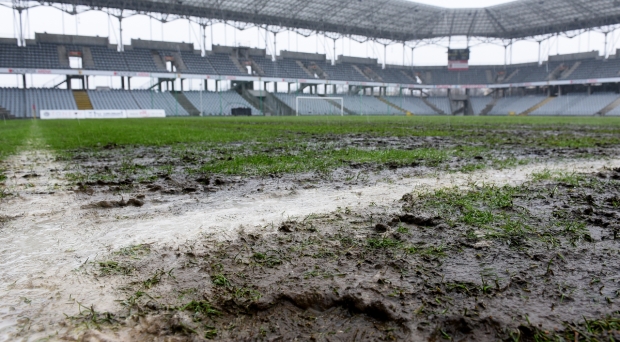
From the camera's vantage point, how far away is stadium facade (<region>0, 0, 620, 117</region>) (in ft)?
135

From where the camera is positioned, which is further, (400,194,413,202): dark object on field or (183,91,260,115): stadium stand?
(183,91,260,115): stadium stand

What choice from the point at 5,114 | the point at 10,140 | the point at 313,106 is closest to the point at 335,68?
the point at 313,106

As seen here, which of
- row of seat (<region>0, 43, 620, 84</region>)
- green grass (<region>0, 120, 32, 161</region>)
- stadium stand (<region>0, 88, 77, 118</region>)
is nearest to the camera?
green grass (<region>0, 120, 32, 161</region>)

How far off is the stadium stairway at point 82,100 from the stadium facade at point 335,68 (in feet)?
0.49

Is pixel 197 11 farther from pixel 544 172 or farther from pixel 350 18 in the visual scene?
pixel 544 172

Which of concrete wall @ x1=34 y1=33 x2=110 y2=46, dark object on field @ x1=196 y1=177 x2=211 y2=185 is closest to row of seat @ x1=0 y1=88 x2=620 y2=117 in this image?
concrete wall @ x1=34 y1=33 x2=110 y2=46

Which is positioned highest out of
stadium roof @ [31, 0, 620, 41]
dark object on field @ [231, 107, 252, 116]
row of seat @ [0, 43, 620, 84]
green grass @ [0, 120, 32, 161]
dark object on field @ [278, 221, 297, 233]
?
A: stadium roof @ [31, 0, 620, 41]

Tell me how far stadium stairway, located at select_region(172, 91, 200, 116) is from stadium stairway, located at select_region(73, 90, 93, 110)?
8177 millimetres

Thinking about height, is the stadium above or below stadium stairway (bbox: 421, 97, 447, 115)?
below

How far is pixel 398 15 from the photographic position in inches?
2042

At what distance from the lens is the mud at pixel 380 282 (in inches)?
53.9

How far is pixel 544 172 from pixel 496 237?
276 cm

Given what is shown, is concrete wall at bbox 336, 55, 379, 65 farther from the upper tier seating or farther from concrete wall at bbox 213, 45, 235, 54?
the upper tier seating

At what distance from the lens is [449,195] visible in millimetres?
3281
